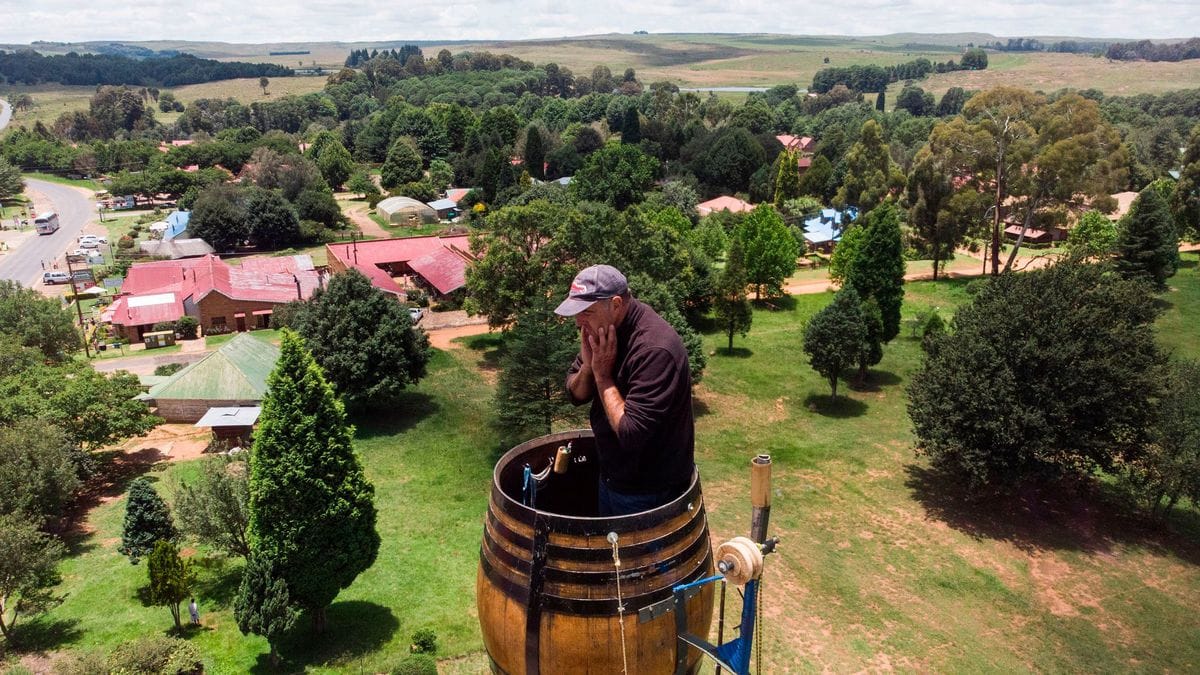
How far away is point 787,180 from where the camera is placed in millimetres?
69750

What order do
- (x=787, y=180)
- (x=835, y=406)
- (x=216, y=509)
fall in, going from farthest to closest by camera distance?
(x=787, y=180) < (x=835, y=406) < (x=216, y=509)

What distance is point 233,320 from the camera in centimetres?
4312

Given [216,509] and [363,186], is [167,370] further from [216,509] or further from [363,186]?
[363,186]

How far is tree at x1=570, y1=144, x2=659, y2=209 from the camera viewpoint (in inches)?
2470

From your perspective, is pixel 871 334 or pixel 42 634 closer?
pixel 42 634

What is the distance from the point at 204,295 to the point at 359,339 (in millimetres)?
18334

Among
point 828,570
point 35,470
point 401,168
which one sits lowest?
point 828,570

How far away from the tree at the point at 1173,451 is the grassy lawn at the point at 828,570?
5.78ft

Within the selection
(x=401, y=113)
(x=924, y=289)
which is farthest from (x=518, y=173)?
(x=924, y=289)

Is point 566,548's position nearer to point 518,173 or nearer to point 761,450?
point 761,450

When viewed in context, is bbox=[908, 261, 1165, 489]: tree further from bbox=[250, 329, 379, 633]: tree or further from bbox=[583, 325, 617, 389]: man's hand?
bbox=[583, 325, 617, 389]: man's hand

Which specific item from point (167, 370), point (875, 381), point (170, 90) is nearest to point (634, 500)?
point (875, 381)

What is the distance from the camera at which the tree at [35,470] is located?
2016 centimetres

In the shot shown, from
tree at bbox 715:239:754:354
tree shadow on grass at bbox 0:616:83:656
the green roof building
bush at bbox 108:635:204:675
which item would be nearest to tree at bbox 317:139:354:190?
the green roof building
